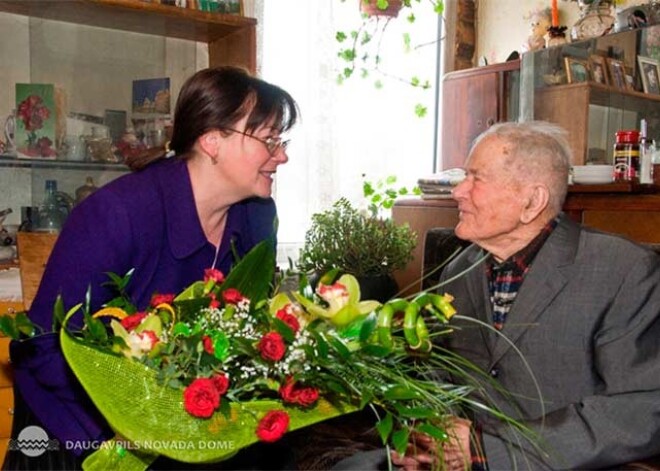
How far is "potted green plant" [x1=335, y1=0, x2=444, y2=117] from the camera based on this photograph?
347 centimetres

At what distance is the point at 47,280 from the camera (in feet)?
3.88

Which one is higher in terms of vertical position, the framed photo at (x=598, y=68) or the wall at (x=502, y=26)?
the wall at (x=502, y=26)

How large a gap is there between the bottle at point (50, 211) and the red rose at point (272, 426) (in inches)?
78.4

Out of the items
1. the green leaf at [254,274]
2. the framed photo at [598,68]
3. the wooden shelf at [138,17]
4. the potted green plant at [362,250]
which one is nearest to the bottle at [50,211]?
the wooden shelf at [138,17]

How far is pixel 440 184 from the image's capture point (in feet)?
9.67

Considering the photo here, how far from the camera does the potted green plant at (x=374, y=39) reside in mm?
3469

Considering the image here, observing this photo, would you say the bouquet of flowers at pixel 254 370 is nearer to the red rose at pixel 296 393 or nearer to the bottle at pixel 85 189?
the red rose at pixel 296 393

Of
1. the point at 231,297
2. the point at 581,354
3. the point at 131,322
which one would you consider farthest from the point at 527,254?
the point at 131,322

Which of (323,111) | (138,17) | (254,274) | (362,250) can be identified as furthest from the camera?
(323,111)

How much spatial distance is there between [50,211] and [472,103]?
2.21 meters

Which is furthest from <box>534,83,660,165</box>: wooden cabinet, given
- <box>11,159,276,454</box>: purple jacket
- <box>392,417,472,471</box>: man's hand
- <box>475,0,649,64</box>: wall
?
<box>392,417,472,471</box>: man's hand

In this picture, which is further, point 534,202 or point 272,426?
point 534,202

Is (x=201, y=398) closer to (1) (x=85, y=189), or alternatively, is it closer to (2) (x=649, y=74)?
(1) (x=85, y=189)

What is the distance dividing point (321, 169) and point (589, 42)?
4.61 feet
